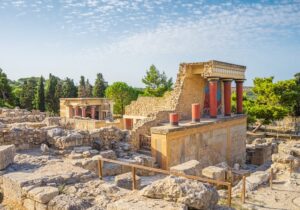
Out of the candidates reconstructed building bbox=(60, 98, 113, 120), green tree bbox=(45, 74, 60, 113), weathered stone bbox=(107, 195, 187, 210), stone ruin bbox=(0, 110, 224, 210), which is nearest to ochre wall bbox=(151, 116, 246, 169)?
stone ruin bbox=(0, 110, 224, 210)

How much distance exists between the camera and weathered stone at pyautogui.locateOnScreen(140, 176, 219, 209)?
12.6ft

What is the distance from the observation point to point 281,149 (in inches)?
479

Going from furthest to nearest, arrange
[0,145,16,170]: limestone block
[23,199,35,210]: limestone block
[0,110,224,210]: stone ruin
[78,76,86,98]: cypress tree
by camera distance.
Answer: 1. [78,76,86,98]: cypress tree
2. [0,145,16,170]: limestone block
3. [23,199,35,210]: limestone block
4. [0,110,224,210]: stone ruin

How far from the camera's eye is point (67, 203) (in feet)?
15.7

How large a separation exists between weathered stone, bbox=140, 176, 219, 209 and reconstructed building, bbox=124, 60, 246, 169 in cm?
714

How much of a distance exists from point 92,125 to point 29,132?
827 cm

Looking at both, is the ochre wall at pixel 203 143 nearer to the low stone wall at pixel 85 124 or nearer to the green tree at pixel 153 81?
the low stone wall at pixel 85 124

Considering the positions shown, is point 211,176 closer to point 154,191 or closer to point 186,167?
point 186,167

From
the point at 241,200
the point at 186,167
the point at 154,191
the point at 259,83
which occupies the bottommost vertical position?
the point at 241,200

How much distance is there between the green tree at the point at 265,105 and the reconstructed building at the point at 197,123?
7100mm

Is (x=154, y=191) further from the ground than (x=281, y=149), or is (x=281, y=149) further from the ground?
(x=154, y=191)

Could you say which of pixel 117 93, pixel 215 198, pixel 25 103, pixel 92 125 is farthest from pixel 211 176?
pixel 25 103

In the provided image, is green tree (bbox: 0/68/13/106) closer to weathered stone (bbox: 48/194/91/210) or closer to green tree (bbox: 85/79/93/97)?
green tree (bbox: 85/79/93/97)

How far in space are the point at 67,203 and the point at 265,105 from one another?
2542cm
